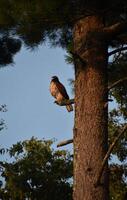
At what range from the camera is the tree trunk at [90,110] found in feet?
22.1

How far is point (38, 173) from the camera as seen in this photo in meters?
15.5

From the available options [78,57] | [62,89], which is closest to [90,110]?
[78,57]

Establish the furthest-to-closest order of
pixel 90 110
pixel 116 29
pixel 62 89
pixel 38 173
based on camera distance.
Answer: pixel 38 173, pixel 62 89, pixel 116 29, pixel 90 110

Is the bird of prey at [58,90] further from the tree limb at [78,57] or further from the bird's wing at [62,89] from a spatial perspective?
the tree limb at [78,57]

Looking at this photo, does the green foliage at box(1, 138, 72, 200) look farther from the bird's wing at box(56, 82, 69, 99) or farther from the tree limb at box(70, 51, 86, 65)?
the tree limb at box(70, 51, 86, 65)

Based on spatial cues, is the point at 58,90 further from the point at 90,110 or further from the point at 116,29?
the point at 90,110

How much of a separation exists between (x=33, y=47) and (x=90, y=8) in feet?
3.98

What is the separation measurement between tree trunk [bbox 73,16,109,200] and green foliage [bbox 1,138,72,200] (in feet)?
25.6

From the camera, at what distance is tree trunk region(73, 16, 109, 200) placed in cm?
673

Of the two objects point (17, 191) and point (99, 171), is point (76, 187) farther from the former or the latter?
point (17, 191)

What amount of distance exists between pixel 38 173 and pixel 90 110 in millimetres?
8732

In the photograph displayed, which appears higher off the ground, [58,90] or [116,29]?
[58,90]

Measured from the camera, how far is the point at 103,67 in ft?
23.8

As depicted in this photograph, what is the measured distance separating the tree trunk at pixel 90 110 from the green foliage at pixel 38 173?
7797 millimetres
